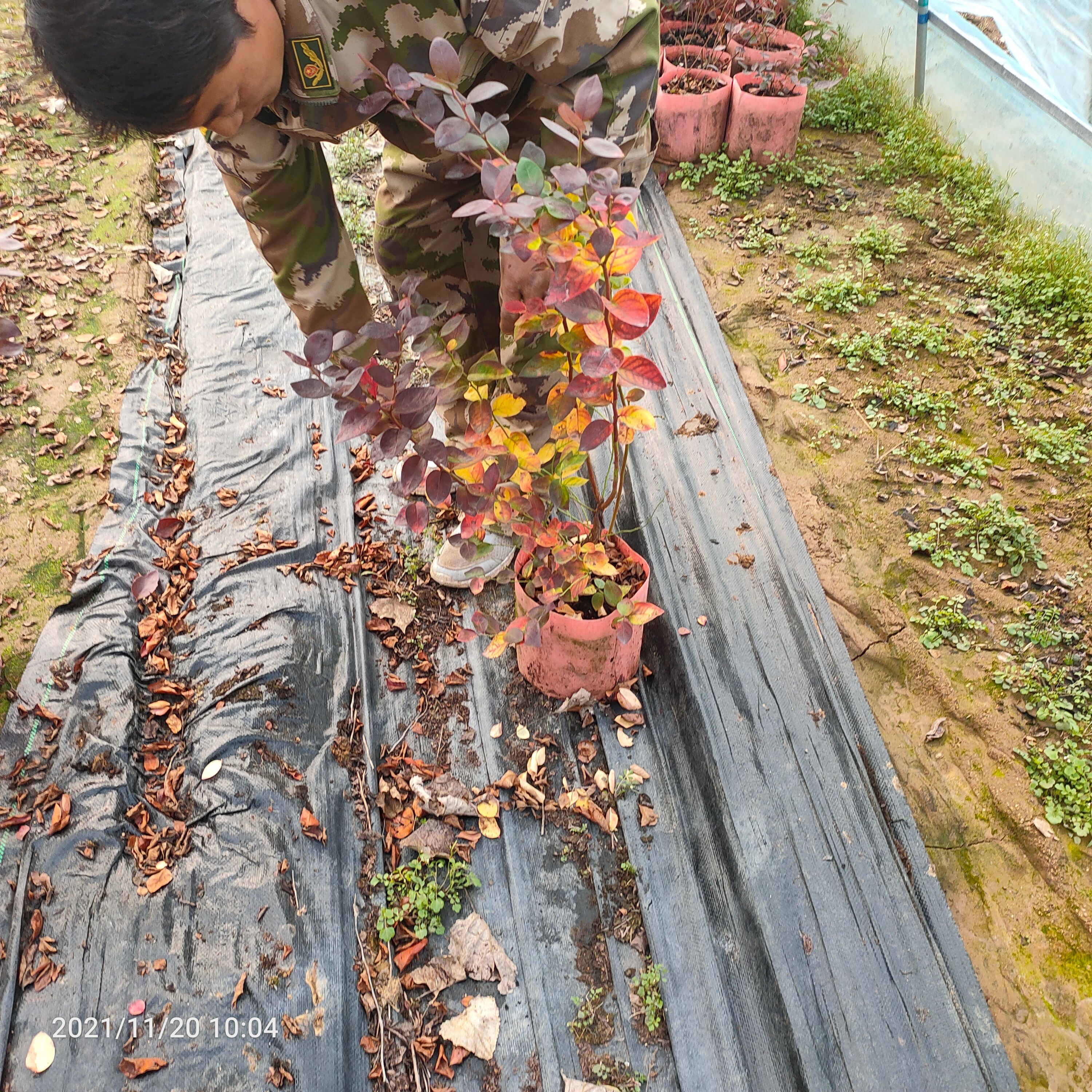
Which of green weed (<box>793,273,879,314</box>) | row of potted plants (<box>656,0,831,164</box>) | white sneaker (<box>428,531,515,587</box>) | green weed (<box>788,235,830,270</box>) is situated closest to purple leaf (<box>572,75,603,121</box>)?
white sneaker (<box>428,531,515,587</box>)

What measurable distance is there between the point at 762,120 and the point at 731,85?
24cm

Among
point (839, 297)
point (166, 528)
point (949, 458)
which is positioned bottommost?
point (166, 528)

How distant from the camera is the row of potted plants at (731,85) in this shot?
3799 mm

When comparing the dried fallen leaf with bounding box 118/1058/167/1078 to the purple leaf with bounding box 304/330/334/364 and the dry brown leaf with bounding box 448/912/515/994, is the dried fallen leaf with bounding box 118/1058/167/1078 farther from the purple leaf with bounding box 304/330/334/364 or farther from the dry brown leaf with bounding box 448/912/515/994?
the purple leaf with bounding box 304/330/334/364

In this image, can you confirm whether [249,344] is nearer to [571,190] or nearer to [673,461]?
[673,461]

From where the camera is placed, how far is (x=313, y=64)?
143 cm

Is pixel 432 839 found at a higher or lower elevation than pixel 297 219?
lower

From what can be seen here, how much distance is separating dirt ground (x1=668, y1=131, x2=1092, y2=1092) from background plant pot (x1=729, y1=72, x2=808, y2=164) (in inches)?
8.3

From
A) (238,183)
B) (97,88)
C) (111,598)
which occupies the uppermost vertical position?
(97,88)

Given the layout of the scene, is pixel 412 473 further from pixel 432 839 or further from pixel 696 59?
pixel 696 59

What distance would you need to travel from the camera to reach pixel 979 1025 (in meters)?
1.60

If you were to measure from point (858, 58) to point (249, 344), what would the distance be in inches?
149

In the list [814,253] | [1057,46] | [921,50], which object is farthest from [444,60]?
[921,50]

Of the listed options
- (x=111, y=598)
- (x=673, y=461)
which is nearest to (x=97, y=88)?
(x=111, y=598)
